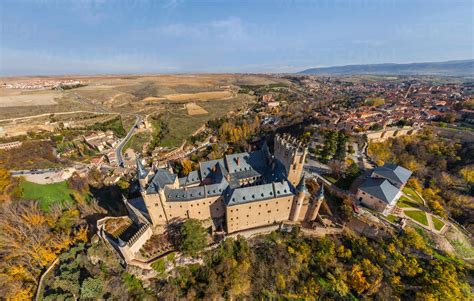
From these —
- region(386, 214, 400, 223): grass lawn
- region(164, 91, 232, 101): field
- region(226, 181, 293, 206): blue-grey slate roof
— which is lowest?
region(386, 214, 400, 223): grass lawn

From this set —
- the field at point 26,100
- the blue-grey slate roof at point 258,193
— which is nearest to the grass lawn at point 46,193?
the blue-grey slate roof at point 258,193

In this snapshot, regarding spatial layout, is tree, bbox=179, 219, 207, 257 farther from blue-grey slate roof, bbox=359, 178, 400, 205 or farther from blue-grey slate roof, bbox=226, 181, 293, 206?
blue-grey slate roof, bbox=359, 178, 400, 205

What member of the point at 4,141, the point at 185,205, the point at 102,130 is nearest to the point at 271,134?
the point at 185,205

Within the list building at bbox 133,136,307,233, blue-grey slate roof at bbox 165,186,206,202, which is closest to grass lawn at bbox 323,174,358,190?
building at bbox 133,136,307,233

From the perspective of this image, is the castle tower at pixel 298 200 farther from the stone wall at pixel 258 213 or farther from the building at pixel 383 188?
the building at pixel 383 188

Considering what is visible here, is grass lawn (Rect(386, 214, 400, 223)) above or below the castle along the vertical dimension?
below

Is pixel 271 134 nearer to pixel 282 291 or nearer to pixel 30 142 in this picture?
pixel 282 291

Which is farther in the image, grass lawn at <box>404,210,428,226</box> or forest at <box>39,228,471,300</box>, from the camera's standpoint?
grass lawn at <box>404,210,428,226</box>

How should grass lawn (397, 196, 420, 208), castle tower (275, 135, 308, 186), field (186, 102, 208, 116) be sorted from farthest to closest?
1. field (186, 102, 208, 116)
2. grass lawn (397, 196, 420, 208)
3. castle tower (275, 135, 308, 186)
